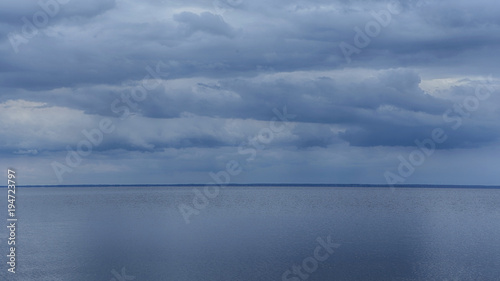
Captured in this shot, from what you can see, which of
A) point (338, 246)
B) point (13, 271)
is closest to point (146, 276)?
point (13, 271)

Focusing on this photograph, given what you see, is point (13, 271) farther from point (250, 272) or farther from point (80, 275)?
point (250, 272)

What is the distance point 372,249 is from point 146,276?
27.2m

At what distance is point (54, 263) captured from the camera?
5247cm
